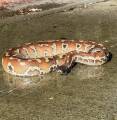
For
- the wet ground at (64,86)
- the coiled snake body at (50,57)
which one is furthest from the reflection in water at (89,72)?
the coiled snake body at (50,57)

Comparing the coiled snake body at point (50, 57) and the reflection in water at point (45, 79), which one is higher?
the coiled snake body at point (50, 57)

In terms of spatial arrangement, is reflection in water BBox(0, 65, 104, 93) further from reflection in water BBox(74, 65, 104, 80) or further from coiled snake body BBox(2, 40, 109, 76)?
coiled snake body BBox(2, 40, 109, 76)

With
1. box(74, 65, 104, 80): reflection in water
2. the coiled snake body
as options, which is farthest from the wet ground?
the coiled snake body

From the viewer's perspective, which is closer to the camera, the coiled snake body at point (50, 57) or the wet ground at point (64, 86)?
the wet ground at point (64, 86)

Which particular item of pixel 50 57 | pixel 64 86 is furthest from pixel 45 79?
pixel 50 57

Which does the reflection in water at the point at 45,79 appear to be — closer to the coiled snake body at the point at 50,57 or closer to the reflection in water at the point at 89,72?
the reflection in water at the point at 89,72

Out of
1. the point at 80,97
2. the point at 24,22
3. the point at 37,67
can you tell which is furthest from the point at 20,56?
the point at 24,22
